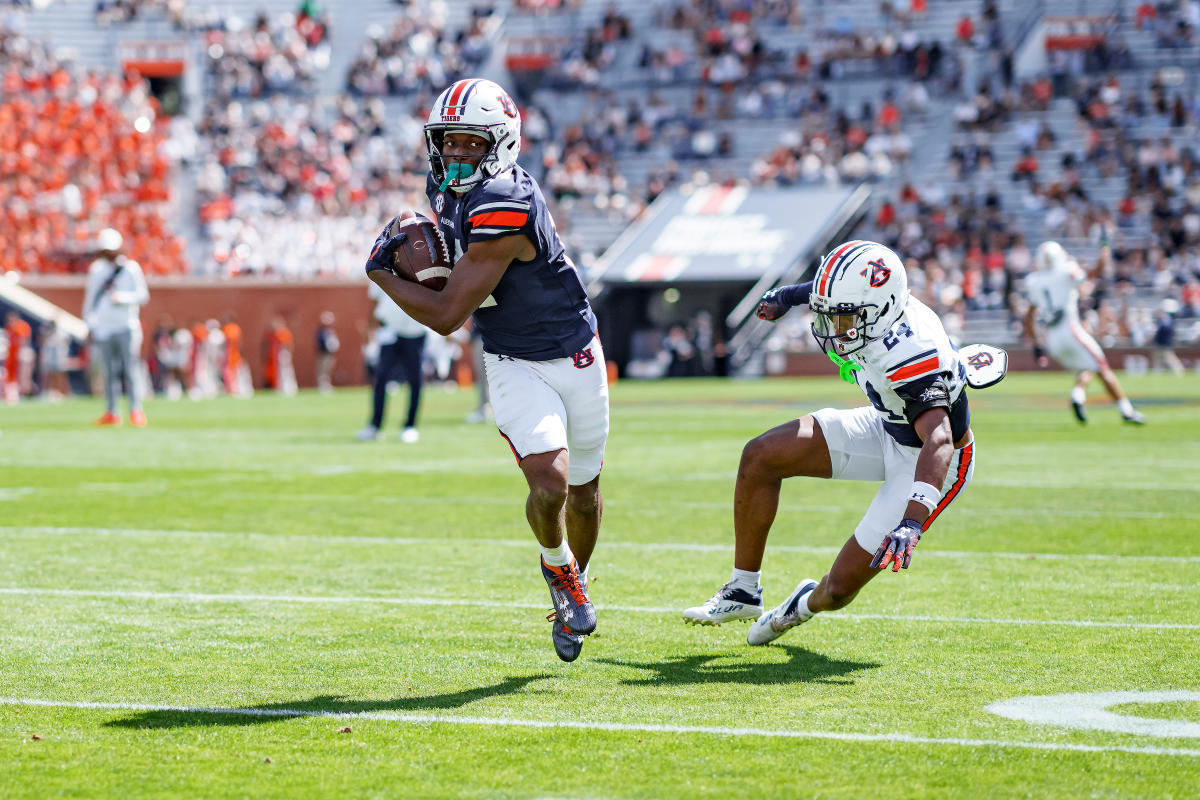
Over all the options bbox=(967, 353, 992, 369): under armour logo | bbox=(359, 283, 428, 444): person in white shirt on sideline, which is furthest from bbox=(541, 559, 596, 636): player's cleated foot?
bbox=(359, 283, 428, 444): person in white shirt on sideline

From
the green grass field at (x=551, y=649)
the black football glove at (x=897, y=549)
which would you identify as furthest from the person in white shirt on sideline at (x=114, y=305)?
the black football glove at (x=897, y=549)

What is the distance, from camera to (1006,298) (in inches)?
1387

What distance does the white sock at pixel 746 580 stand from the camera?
6000 mm

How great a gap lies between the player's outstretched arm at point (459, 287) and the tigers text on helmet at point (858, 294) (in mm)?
1104

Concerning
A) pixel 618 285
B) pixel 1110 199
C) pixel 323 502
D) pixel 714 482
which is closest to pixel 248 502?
pixel 323 502

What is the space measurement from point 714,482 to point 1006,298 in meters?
24.5

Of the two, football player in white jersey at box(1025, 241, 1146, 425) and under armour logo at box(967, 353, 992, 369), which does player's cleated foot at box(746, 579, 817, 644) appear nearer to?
under armour logo at box(967, 353, 992, 369)

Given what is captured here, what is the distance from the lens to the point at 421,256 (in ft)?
18.1

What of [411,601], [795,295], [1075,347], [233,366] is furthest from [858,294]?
[233,366]

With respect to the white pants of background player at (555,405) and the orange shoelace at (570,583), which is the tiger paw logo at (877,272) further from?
the orange shoelace at (570,583)

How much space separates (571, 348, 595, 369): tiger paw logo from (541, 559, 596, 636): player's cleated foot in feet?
2.33

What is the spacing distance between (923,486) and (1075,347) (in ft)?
42.2

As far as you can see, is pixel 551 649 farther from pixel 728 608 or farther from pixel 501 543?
pixel 501 543

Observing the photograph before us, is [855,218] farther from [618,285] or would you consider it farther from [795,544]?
[795,544]
